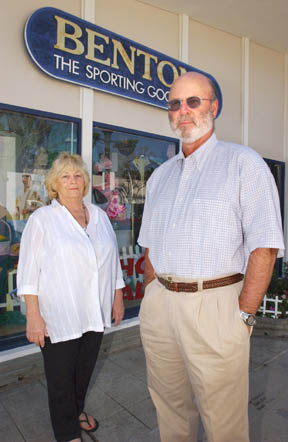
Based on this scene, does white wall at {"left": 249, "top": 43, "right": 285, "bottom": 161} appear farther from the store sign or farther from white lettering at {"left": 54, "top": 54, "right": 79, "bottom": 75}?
white lettering at {"left": 54, "top": 54, "right": 79, "bottom": 75}

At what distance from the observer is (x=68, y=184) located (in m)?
2.33

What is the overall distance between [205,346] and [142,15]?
4.31m

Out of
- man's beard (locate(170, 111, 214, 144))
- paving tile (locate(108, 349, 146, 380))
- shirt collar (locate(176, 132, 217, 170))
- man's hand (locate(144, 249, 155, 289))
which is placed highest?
man's beard (locate(170, 111, 214, 144))

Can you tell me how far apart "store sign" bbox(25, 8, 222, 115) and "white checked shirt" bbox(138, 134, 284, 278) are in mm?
2469

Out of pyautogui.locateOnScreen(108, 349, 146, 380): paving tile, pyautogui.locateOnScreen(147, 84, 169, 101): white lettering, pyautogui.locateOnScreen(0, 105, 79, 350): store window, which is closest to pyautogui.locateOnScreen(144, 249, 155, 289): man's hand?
pyautogui.locateOnScreen(108, 349, 146, 380): paving tile

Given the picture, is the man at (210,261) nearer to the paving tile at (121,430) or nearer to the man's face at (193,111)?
the man's face at (193,111)

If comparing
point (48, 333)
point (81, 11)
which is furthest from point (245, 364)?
point (81, 11)

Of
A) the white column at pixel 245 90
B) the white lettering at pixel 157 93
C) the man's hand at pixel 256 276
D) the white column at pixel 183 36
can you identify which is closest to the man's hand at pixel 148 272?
the man's hand at pixel 256 276

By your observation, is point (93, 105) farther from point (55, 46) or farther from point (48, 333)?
point (48, 333)

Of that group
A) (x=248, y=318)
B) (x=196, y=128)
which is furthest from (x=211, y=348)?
(x=196, y=128)

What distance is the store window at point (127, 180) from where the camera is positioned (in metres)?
4.29

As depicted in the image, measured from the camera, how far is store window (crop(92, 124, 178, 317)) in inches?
169

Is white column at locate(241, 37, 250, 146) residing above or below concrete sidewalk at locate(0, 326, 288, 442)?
above

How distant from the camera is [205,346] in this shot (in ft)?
5.22
